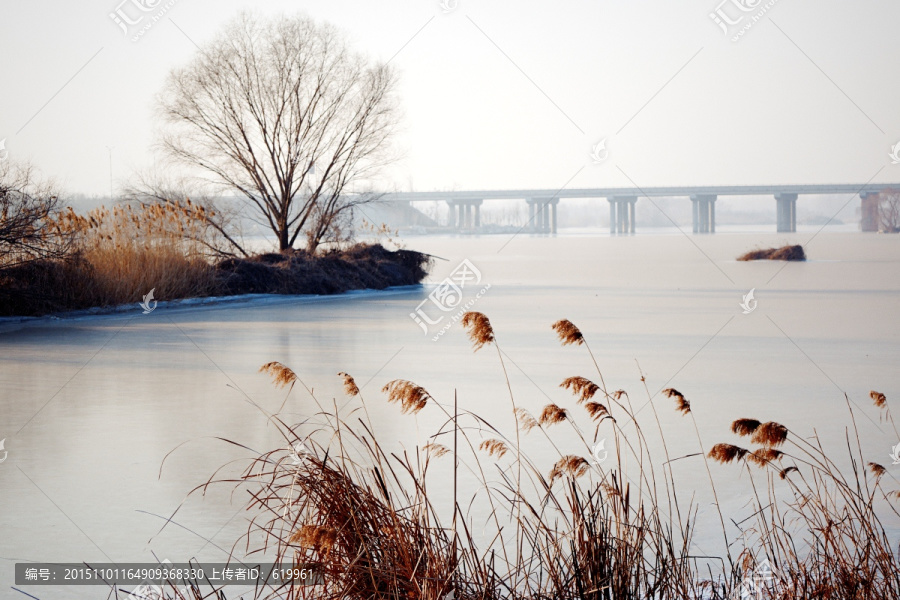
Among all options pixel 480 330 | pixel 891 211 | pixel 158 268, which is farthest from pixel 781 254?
pixel 891 211

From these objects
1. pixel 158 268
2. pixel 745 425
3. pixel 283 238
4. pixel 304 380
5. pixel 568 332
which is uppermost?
pixel 283 238

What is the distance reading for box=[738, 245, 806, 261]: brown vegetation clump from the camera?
38.6 m

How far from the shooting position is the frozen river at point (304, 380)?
4863 millimetres

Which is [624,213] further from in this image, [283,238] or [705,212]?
[283,238]

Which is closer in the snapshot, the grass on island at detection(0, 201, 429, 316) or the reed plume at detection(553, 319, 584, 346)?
the reed plume at detection(553, 319, 584, 346)

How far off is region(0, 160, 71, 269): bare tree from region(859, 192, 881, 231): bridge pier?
316 ft

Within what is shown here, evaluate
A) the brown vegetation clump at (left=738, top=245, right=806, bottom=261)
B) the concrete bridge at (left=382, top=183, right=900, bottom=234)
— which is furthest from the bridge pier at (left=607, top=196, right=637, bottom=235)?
the brown vegetation clump at (left=738, top=245, right=806, bottom=261)

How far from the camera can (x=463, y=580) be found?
3066mm

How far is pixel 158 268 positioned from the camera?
60.9ft

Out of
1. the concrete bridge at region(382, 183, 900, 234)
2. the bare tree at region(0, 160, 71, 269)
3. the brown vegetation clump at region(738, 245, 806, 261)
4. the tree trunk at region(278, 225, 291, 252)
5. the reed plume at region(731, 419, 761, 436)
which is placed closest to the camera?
the reed plume at region(731, 419, 761, 436)

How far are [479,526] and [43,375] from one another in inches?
255

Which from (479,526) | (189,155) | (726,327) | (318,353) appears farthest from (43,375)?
(189,155)

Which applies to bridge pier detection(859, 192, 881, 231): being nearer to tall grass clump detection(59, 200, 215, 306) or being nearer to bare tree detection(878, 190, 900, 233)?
bare tree detection(878, 190, 900, 233)

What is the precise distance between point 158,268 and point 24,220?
3731mm
